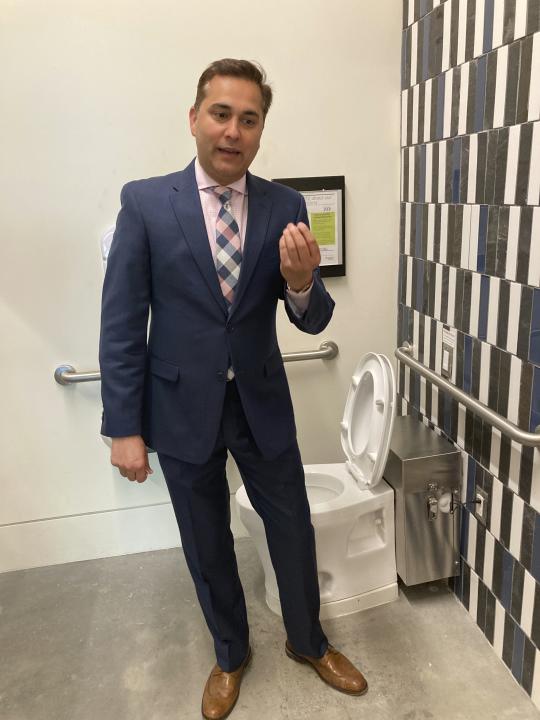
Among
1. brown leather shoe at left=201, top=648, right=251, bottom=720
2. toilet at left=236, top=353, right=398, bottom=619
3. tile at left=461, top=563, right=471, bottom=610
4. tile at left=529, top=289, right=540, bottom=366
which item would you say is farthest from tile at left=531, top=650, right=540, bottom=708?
brown leather shoe at left=201, top=648, right=251, bottom=720

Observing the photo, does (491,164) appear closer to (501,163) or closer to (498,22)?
(501,163)

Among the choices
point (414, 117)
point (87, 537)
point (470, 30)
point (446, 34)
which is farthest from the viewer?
point (87, 537)

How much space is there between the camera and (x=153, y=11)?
172 centimetres

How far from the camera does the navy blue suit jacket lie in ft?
4.01

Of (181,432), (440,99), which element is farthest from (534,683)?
(440,99)

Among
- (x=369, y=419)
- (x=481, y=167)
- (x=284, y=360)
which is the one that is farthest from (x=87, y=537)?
(x=481, y=167)

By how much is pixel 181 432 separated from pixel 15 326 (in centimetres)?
89

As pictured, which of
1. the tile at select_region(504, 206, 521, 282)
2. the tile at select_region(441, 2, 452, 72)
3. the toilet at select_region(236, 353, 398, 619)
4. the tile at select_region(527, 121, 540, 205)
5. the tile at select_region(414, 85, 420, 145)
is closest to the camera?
the tile at select_region(527, 121, 540, 205)

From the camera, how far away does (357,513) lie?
1.71 meters

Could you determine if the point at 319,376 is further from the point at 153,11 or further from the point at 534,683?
the point at 153,11

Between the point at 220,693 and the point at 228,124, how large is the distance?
134 cm

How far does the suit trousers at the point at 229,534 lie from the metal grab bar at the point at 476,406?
463mm

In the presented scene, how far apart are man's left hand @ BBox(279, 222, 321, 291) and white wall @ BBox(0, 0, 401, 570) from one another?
2.75 ft

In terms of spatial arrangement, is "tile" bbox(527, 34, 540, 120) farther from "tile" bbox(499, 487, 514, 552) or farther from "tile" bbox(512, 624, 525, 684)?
"tile" bbox(512, 624, 525, 684)
